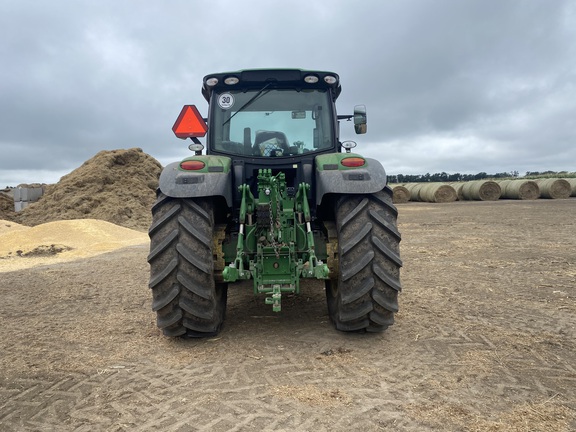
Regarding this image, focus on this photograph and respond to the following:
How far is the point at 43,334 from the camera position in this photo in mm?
4285

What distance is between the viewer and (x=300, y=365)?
10.9 ft

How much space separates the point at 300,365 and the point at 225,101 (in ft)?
8.86

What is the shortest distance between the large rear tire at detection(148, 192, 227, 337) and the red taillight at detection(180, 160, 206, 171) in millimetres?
284

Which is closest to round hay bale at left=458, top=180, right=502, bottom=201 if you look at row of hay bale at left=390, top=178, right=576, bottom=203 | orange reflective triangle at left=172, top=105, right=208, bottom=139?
row of hay bale at left=390, top=178, right=576, bottom=203

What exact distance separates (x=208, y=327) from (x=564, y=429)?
8.52 ft

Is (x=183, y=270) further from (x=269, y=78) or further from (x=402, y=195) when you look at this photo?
(x=402, y=195)

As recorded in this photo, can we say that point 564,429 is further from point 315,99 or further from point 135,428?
point 315,99

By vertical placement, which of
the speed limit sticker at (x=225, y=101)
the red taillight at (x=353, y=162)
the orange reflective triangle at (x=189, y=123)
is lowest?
the red taillight at (x=353, y=162)

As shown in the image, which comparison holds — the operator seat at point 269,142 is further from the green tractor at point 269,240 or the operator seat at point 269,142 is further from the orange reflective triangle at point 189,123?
the orange reflective triangle at point 189,123

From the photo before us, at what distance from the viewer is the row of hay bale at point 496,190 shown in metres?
25.5

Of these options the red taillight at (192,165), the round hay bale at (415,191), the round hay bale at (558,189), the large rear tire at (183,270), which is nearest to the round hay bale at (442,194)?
the round hay bale at (415,191)

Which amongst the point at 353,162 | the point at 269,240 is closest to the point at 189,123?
the point at 269,240

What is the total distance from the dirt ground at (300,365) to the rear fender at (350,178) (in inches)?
49.9

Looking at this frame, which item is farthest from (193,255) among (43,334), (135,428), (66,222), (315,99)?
(66,222)
